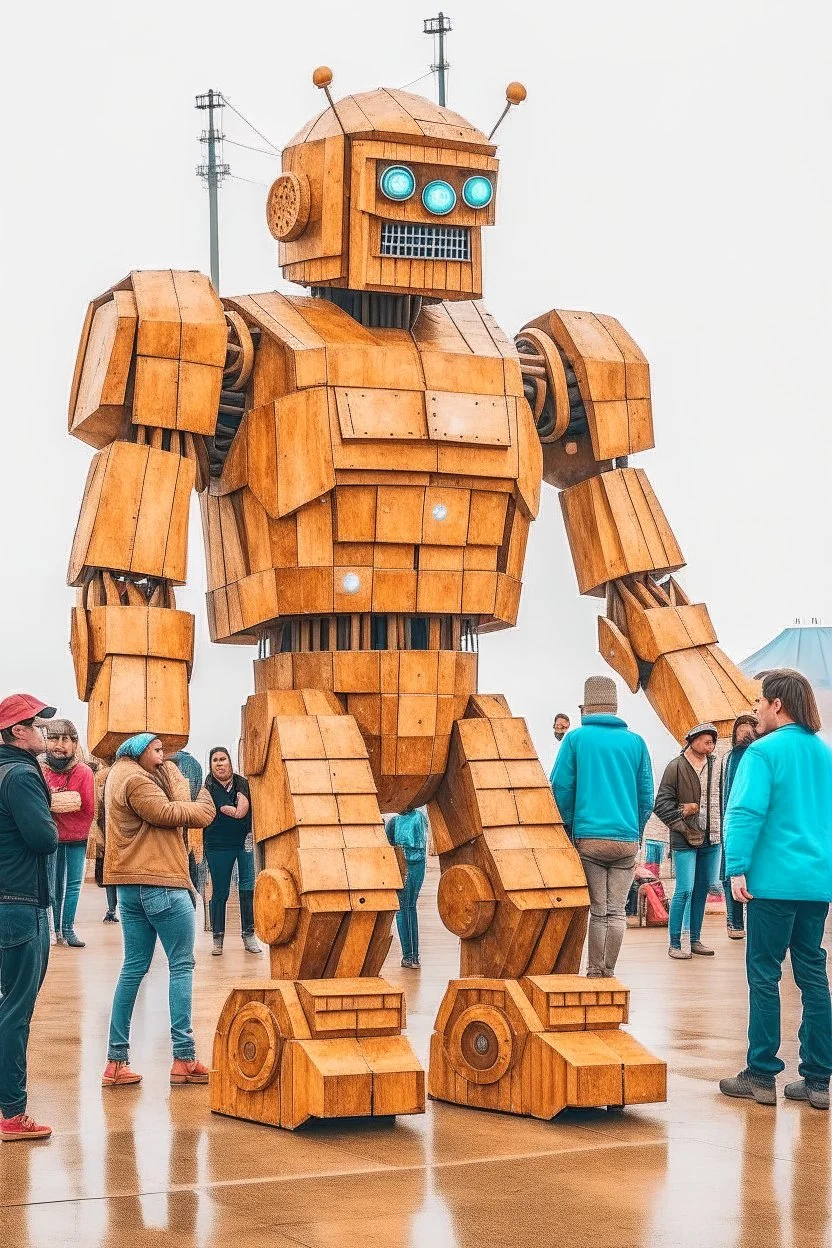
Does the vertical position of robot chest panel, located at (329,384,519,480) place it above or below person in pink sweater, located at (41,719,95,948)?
above

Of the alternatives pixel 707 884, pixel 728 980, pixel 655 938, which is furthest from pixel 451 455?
pixel 655 938

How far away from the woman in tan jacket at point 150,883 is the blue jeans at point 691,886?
4.05 m

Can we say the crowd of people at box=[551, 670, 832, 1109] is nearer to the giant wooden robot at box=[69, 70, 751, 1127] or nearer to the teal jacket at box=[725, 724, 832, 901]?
the teal jacket at box=[725, 724, 832, 901]

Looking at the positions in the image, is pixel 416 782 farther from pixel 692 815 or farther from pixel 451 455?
pixel 692 815

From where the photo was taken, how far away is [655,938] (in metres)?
11.0

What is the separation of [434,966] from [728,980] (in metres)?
1.80

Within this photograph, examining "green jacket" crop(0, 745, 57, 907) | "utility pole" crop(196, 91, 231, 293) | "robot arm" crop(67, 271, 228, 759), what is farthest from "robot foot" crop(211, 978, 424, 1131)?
"utility pole" crop(196, 91, 231, 293)

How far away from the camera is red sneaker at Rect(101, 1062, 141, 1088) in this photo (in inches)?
249

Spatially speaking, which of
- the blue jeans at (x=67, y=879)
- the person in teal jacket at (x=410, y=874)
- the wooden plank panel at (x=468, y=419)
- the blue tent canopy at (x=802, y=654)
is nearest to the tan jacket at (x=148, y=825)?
the wooden plank panel at (x=468, y=419)

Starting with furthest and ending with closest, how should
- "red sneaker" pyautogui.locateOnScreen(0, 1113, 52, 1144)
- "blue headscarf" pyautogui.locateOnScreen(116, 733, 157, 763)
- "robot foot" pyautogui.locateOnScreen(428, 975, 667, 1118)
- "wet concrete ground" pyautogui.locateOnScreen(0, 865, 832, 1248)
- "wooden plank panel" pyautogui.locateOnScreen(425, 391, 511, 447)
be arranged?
"wooden plank panel" pyautogui.locateOnScreen(425, 391, 511, 447), "blue headscarf" pyautogui.locateOnScreen(116, 733, 157, 763), "robot foot" pyautogui.locateOnScreen(428, 975, 667, 1118), "red sneaker" pyautogui.locateOnScreen(0, 1113, 52, 1144), "wet concrete ground" pyautogui.locateOnScreen(0, 865, 832, 1248)

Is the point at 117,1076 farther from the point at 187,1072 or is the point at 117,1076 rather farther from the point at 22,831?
the point at 22,831

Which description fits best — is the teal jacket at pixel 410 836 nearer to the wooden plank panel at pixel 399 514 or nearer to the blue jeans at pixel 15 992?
the wooden plank panel at pixel 399 514

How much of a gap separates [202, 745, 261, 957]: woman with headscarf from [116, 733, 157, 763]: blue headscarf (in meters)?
3.97

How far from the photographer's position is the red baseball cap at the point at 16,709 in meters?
5.57
